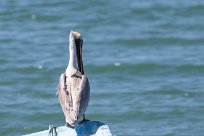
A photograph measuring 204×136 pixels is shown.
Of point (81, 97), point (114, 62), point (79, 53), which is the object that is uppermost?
point (114, 62)

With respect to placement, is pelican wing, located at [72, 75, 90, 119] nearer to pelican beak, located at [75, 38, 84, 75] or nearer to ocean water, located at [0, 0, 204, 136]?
pelican beak, located at [75, 38, 84, 75]

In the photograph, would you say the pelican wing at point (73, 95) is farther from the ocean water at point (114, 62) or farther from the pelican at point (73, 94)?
the ocean water at point (114, 62)

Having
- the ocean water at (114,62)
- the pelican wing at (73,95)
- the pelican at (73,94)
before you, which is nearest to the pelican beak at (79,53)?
the pelican at (73,94)

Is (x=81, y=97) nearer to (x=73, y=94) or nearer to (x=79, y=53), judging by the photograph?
(x=73, y=94)

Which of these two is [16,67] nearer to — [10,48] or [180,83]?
[10,48]

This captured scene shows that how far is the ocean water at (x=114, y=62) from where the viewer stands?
53.3 feet

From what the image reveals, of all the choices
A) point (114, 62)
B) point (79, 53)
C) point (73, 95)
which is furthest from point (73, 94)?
point (114, 62)

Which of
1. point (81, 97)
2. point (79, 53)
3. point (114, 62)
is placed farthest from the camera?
point (114, 62)

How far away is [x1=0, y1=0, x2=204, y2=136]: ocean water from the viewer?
1623 cm

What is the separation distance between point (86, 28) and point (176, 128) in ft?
22.9

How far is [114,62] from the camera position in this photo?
1909 cm

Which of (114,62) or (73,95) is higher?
(114,62)

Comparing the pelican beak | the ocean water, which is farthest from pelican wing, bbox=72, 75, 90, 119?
the ocean water

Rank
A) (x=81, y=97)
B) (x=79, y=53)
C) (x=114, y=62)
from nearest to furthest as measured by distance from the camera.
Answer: (x=81, y=97)
(x=79, y=53)
(x=114, y=62)
